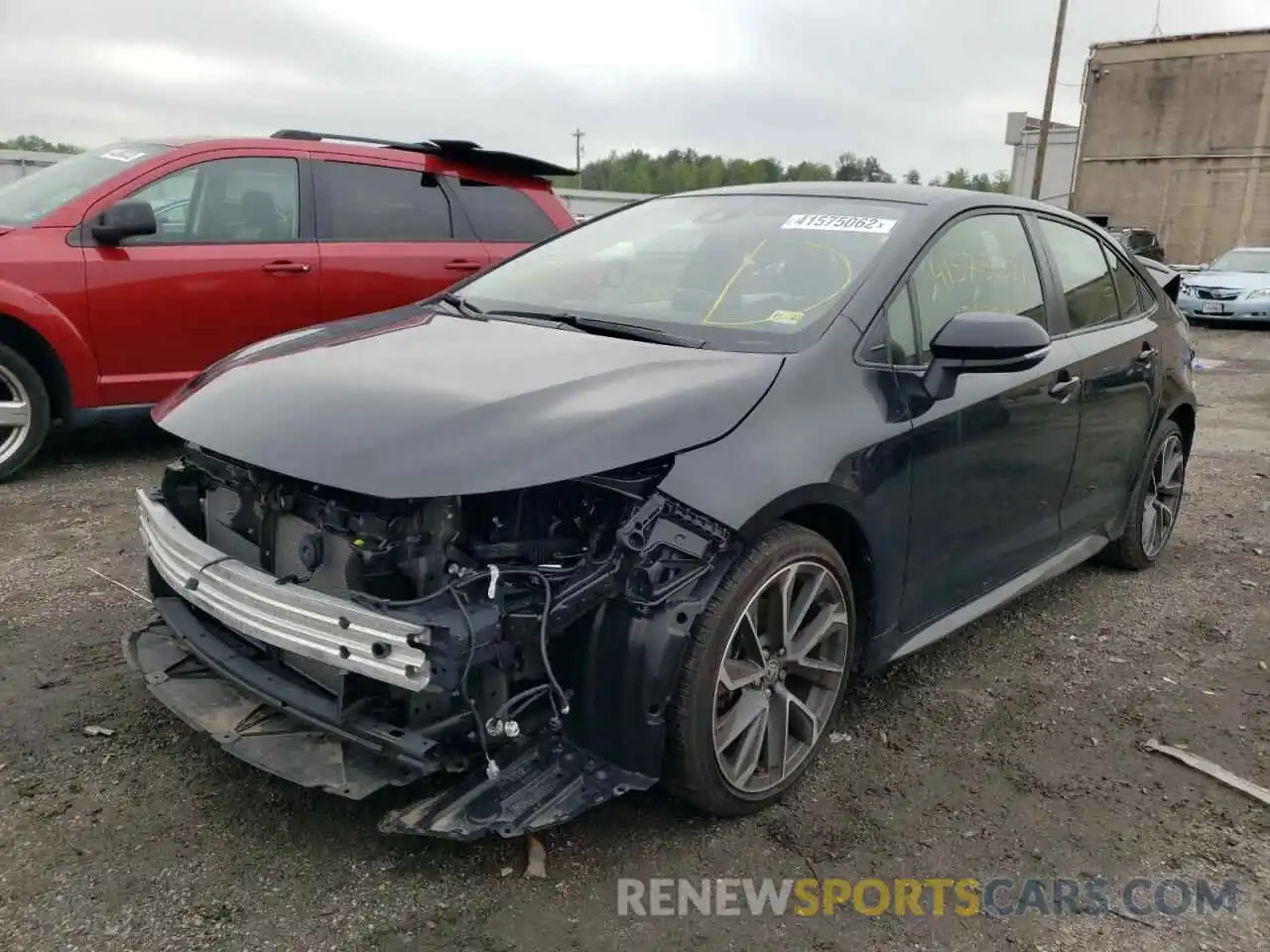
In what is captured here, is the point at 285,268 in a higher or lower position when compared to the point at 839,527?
higher

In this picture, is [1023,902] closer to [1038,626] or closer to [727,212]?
[1038,626]

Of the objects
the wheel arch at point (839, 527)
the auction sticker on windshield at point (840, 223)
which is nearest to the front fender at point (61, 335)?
the auction sticker on windshield at point (840, 223)

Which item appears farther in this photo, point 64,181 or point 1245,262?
point 1245,262

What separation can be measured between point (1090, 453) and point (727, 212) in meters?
1.63

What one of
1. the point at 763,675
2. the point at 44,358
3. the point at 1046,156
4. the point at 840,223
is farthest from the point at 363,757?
the point at 1046,156

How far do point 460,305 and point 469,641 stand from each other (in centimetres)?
164

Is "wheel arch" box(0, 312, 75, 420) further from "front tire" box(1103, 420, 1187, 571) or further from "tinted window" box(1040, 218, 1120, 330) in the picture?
"front tire" box(1103, 420, 1187, 571)

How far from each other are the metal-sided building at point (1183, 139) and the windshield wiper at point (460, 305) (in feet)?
126

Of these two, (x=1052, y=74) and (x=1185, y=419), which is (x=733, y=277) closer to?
(x=1185, y=419)

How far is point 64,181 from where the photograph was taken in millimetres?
5316

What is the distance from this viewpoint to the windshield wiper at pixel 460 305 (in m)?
3.20

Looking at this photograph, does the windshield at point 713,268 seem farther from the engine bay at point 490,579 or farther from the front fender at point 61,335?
the front fender at point 61,335

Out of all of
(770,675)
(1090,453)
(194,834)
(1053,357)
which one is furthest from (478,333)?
(1090,453)

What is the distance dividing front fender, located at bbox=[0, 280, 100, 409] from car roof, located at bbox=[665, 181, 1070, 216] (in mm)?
3321
